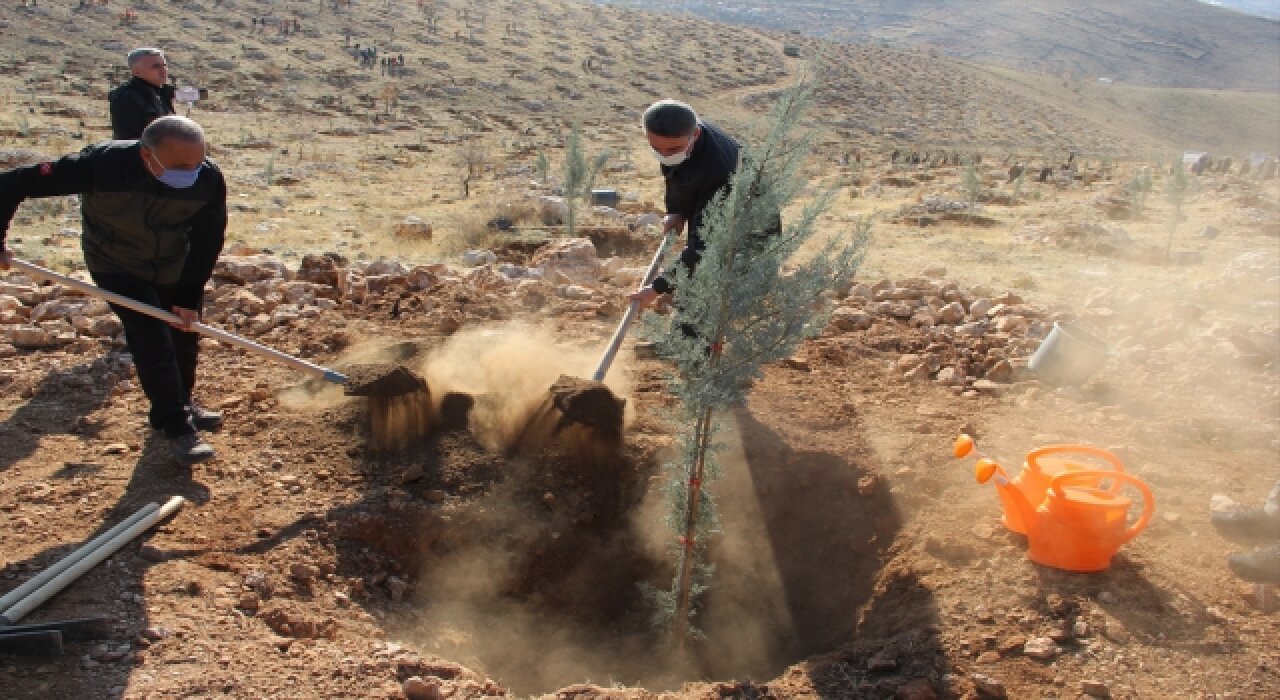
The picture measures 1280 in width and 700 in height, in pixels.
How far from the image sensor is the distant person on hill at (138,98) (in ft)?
14.9

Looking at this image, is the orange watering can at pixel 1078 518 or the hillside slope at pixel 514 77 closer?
the orange watering can at pixel 1078 518

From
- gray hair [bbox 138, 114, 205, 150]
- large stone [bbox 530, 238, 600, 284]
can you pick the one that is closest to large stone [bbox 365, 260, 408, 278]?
large stone [bbox 530, 238, 600, 284]

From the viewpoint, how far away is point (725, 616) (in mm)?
3799

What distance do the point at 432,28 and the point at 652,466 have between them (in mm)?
35465

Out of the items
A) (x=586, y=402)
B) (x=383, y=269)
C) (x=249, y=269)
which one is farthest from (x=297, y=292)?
(x=586, y=402)

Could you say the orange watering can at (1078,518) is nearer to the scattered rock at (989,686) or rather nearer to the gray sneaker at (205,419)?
the scattered rock at (989,686)

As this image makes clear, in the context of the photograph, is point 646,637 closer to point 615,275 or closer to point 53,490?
point 53,490

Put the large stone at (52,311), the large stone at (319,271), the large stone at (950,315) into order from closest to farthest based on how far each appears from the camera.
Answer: the large stone at (52,311) → the large stone at (950,315) → the large stone at (319,271)

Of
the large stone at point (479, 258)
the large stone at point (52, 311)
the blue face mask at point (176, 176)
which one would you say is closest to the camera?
the blue face mask at point (176, 176)

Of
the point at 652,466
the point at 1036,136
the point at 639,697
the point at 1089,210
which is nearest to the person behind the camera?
the point at 639,697

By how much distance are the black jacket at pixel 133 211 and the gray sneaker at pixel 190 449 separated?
66cm

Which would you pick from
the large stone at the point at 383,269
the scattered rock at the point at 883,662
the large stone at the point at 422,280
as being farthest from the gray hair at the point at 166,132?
the scattered rock at the point at 883,662

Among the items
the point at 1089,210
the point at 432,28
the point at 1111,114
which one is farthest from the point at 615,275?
the point at 1111,114

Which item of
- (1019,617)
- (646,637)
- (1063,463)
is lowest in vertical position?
(646,637)
